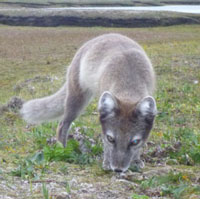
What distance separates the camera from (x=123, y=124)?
4.00 meters

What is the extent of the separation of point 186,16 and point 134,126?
32394mm

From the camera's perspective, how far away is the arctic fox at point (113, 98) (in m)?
4.00

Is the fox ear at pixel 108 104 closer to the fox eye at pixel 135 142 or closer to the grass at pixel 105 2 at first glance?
the fox eye at pixel 135 142

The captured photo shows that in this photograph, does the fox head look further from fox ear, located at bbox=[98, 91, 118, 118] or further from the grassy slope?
the grassy slope

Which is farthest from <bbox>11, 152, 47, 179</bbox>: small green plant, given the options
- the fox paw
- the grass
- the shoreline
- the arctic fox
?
the grass

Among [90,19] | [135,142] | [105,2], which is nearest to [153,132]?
[135,142]

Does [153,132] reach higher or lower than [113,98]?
lower

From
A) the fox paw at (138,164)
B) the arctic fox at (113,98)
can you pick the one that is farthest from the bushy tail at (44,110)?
the fox paw at (138,164)

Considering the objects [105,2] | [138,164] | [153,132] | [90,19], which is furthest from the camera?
[105,2]

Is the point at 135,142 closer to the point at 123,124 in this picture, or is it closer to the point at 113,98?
the point at 123,124

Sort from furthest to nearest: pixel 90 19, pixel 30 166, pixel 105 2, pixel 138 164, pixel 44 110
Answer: pixel 105 2 < pixel 90 19 < pixel 44 110 < pixel 138 164 < pixel 30 166

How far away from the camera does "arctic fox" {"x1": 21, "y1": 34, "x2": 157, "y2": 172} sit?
4.00 metres

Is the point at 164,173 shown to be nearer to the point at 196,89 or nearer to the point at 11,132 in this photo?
the point at 11,132

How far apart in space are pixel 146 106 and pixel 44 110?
8.95ft
